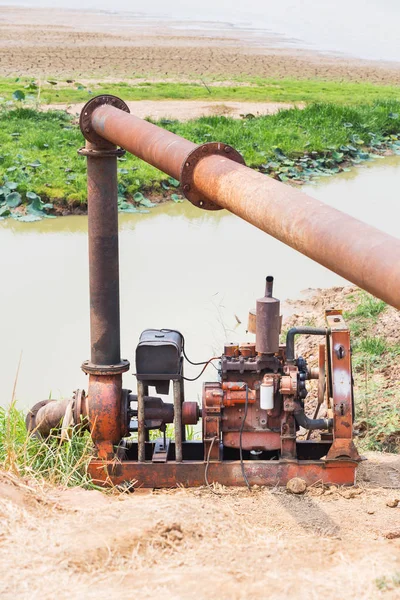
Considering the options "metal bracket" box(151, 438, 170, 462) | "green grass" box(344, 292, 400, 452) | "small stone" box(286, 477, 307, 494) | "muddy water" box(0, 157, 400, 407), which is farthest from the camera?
"muddy water" box(0, 157, 400, 407)

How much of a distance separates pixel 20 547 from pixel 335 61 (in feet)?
105

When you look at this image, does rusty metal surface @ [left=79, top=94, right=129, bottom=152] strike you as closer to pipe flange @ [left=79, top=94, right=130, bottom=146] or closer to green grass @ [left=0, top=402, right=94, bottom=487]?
pipe flange @ [left=79, top=94, right=130, bottom=146]

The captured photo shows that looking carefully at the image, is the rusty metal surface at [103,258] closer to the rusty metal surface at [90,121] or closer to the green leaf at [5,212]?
the rusty metal surface at [90,121]

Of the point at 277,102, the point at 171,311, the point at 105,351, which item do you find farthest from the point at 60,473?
the point at 277,102

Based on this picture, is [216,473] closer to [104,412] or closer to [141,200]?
[104,412]

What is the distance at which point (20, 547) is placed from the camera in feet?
9.98

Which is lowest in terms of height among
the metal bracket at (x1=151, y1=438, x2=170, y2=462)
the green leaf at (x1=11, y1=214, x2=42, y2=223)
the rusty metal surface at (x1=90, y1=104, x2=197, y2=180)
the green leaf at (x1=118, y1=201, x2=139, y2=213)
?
the metal bracket at (x1=151, y1=438, x2=170, y2=462)

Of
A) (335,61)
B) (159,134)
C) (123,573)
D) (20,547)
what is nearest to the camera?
(123,573)

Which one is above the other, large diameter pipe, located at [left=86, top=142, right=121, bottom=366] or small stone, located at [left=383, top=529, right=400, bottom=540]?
large diameter pipe, located at [left=86, top=142, right=121, bottom=366]

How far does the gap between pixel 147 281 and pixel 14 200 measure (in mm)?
3402

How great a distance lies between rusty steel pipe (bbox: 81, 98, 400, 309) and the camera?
251 centimetres

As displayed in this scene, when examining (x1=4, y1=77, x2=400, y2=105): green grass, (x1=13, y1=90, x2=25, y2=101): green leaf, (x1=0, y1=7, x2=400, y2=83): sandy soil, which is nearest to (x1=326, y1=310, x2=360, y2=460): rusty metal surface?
(x1=13, y1=90, x2=25, y2=101): green leaf

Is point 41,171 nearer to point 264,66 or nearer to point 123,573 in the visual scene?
point 123,573

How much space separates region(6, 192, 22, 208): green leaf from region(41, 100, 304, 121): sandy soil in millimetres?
6218
